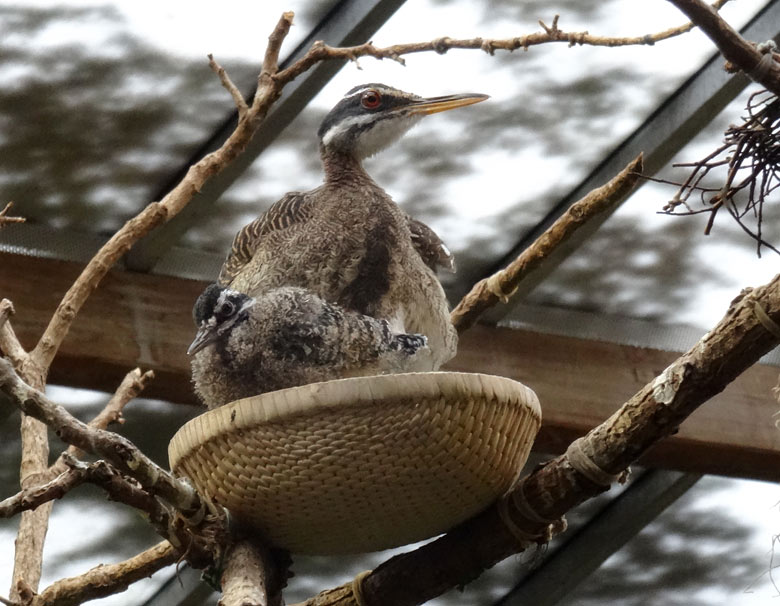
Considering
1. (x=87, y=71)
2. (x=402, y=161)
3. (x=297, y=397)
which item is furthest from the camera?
(x=402, y=161)

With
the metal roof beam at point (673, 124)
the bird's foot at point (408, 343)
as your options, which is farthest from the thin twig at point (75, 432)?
the metal roof beam at point (673, 124)

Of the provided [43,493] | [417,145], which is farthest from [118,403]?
[417,145]

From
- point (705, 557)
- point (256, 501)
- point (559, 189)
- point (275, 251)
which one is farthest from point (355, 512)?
point (705, 557)

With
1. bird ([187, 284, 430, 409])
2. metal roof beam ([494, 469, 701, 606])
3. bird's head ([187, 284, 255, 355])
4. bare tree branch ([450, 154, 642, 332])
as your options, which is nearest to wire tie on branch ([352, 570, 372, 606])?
bird ([187, 284, 430, 409])

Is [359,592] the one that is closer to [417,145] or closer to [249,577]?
[249,577]

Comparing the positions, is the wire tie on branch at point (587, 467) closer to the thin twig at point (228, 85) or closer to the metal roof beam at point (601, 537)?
the thin twig at point (228, 85)

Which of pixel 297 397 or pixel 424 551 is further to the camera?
pixel 424 551

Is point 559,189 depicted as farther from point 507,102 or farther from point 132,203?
point 132,203
